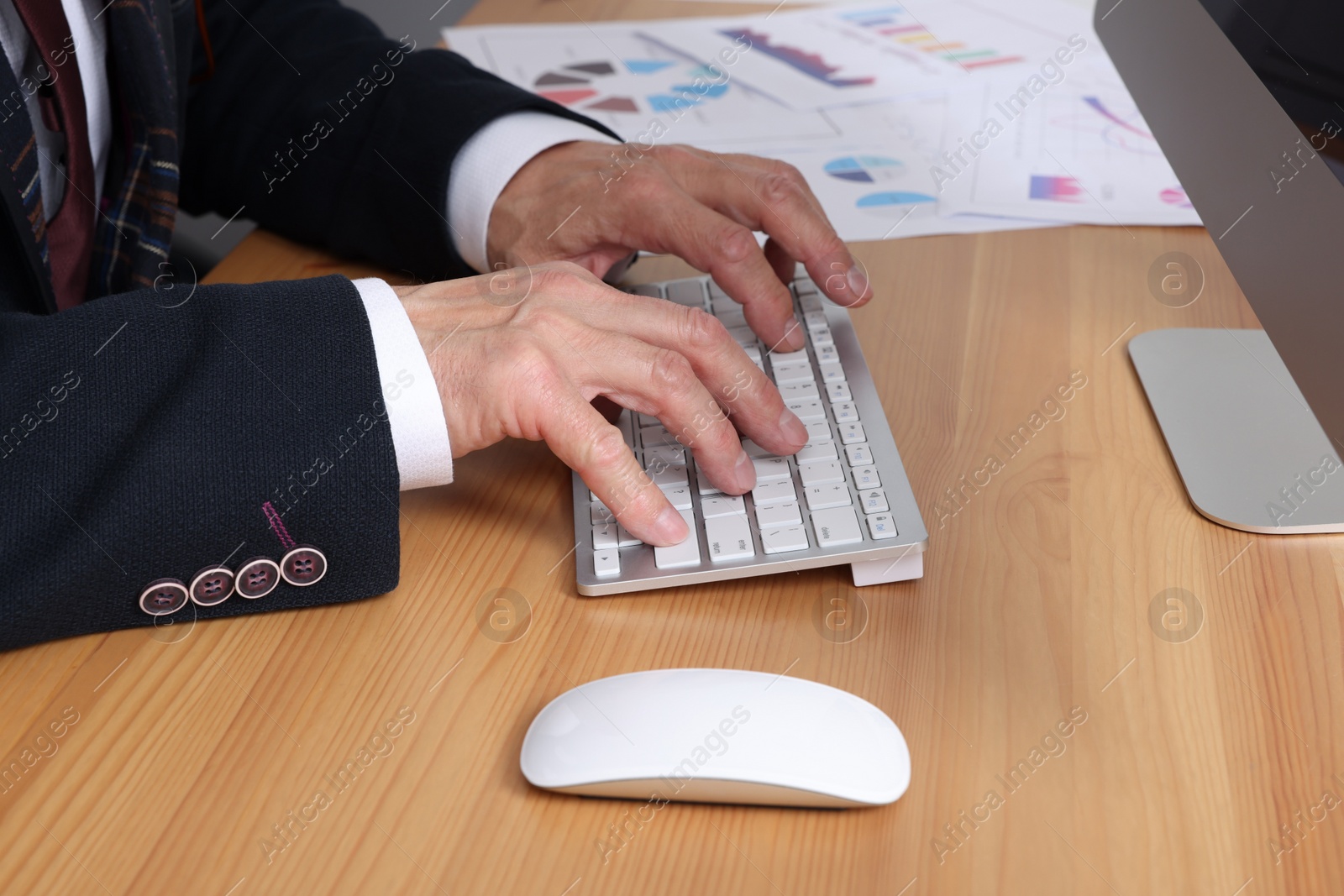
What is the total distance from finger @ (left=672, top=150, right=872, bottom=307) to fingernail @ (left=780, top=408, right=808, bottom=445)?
16 cm

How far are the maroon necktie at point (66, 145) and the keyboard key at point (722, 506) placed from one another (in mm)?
518

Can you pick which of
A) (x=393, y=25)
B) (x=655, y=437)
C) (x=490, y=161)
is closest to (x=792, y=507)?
(x=655, y=437)

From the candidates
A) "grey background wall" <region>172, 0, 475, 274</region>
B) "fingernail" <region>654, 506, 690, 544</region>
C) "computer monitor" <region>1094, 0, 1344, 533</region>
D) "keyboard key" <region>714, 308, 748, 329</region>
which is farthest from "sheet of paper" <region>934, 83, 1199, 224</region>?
"grey background wall" <region>172, 0, 475, 274</region>

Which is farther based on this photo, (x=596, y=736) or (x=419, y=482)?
(x=419, y=482)

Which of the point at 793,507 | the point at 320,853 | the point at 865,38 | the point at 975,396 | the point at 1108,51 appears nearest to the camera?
the point at 320,853

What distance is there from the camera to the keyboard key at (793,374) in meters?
0.64

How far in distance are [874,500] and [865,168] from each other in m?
0.48

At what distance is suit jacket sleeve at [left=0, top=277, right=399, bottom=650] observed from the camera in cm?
49

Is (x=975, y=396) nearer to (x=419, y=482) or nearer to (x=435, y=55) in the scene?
(x=419, y=482)

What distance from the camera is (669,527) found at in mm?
527

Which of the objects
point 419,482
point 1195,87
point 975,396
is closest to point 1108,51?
point 1195,87

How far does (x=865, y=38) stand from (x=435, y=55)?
512 mm

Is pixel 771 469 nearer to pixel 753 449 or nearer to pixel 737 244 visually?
pixel 753 449

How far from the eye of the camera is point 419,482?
22.2 inches
